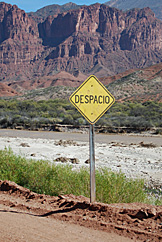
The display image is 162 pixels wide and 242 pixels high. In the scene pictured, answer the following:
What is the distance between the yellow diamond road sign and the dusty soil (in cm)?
176

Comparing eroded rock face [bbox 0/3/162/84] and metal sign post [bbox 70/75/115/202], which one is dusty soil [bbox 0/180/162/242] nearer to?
metal sign post [bbox 70/75/115/202]

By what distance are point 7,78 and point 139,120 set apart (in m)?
151

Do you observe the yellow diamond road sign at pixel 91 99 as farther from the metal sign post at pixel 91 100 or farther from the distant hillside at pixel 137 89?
the distant hillside at pixel 137 89

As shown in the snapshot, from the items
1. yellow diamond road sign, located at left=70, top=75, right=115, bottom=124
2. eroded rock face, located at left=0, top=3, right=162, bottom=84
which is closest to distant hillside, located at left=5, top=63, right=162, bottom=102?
yellow diamond road sign, located at left=70, top=75, right=115, bottom=124

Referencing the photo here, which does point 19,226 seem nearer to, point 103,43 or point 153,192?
point 153,192

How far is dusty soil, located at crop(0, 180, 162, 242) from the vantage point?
4.71 m

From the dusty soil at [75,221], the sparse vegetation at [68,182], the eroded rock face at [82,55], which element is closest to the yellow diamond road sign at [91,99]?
the sparse vegetation at [68,182]

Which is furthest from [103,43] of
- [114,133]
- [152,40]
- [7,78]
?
[114,133]

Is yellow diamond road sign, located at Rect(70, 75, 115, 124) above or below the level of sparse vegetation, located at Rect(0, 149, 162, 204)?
above

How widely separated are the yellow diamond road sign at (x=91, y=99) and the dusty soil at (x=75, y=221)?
1.76 meters

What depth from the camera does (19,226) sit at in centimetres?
504

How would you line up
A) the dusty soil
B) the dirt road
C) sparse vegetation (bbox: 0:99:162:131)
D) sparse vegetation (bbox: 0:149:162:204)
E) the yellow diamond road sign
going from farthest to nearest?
sparse vegetation (bbox: 0:99:162:131) < sparse vegetation (bbox: 0:149:162:204) < the yellow diamond road sign < the dusty soil < the dirt road

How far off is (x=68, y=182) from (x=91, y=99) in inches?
90.2

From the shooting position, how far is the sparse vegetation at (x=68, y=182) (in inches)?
255
